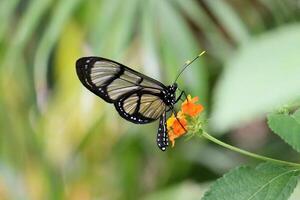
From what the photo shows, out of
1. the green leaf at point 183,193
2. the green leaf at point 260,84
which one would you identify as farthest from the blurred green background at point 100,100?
the green leaf at point 260,84

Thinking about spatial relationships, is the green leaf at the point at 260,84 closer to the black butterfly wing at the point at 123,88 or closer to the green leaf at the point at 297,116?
the green leaf at the point at 297,116

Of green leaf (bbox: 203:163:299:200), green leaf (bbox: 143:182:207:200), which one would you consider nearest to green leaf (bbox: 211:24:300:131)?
green leaf (bbox: 203:163:299:200)

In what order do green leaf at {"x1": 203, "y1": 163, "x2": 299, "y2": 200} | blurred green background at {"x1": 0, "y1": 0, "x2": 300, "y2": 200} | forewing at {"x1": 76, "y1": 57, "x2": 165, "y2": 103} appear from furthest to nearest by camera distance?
blurred green background at {"x1": 0, "y1": 0, "x2": 300, "y2": 200}
forewing at {"x1": 76, "y1": 57, "x2": 165, "y2": 103}
green leaf at {"x1": 203, "y1": 163, "x2": 299, "y2": 200}

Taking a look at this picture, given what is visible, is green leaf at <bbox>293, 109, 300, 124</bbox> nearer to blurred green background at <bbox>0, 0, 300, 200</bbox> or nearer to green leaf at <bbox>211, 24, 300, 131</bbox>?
green leaf at <bbox>211, 24, 300, 131</bbox>

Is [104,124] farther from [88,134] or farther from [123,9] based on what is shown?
[123,9]

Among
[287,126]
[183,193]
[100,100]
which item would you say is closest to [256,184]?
[287,126]

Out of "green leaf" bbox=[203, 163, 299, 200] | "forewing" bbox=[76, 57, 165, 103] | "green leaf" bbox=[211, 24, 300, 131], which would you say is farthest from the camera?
"forewing" bbox=[76, 57, 165, 103]

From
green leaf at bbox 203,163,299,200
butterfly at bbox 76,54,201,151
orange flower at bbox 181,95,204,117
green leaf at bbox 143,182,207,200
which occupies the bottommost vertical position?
green leaf at bbox 143,182,207,200
